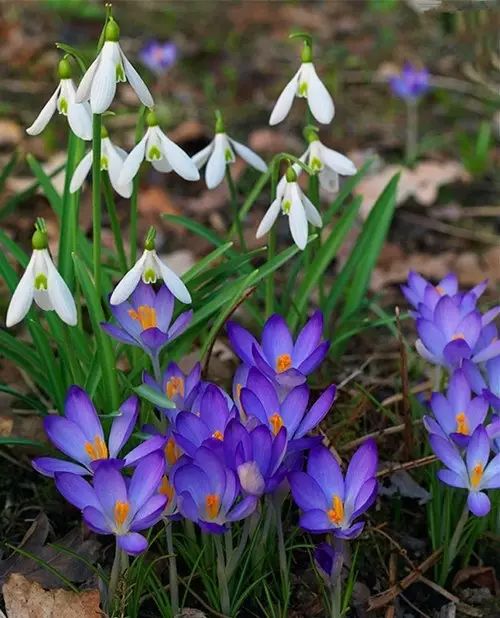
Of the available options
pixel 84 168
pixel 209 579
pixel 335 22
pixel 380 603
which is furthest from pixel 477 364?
pixel 335 22

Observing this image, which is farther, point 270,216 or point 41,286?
point 270,216

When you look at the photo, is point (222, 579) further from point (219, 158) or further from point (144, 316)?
point (219, 158)

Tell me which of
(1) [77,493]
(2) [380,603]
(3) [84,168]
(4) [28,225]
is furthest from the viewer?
(4) [28,225]

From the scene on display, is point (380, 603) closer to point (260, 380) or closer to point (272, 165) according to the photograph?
point (260, 380)

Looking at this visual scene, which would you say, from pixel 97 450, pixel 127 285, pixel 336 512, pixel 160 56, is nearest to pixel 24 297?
pixel 127 285

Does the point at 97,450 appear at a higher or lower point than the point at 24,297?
lower

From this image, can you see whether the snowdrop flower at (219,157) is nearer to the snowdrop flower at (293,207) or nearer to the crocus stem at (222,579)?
the snowdrop flower at (293,207)

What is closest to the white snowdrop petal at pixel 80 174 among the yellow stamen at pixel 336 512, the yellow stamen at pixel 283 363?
the yellow stamen at pixel 283 363
